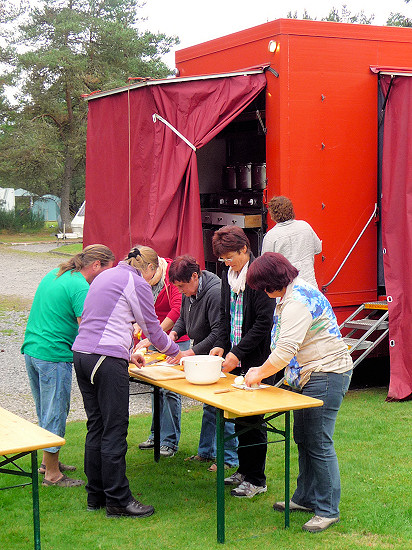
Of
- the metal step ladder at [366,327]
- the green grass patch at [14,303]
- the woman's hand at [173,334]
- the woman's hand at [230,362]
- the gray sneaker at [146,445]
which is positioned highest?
the woman's hand at [173,334]

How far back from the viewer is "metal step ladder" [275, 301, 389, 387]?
266 inches

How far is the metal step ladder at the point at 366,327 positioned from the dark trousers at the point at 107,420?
3.05 metres

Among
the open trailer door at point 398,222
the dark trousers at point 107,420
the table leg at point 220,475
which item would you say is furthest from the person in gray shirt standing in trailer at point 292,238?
the table leg at point 220,475

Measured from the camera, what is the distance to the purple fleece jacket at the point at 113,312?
4060 mm

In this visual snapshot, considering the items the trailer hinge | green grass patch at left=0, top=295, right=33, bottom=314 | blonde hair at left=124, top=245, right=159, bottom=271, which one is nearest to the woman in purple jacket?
blonde hair at left=124, top=245, right=159, bottom=271

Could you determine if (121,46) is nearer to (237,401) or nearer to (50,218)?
(50,218)

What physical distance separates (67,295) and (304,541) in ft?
6.37

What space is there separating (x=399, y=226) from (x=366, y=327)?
3.15 ft

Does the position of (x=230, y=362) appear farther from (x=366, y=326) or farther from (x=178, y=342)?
(x=366, y=326)

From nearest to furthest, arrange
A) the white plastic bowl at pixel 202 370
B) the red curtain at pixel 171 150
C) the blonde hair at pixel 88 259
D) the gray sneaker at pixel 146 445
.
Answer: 1. the white plastic bowl at pixel 202 370
2. the blonde hair at pixel 88 259
3. the gray sneaker at pixel 146 445
4. the red curtain at pixel 171 150

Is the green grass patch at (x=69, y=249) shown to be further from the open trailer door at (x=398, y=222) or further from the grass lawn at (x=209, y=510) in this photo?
the grass lawn at (x=209, y=510)

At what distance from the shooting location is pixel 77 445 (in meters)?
5.51

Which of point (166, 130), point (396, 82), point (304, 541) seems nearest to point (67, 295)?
point (304, 541)

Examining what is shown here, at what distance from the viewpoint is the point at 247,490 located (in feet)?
14.6
